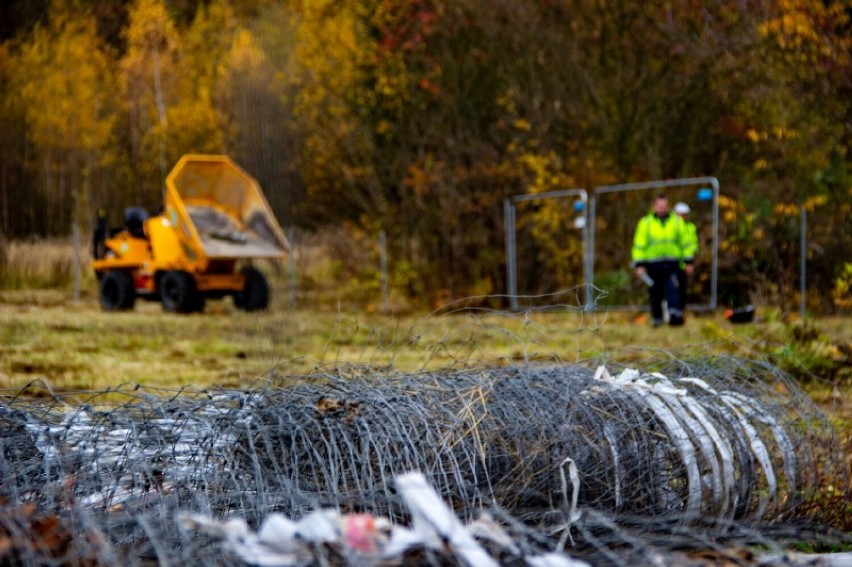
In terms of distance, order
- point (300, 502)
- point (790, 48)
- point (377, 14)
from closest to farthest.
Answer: point (300, 502)
point (790, 48)
point (377, 14)

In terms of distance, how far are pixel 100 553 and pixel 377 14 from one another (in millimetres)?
18002

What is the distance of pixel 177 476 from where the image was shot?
4273 mm

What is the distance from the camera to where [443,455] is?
4.24 meters

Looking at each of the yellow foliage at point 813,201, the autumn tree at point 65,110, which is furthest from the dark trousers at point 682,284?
the autumn tree at point 65,110

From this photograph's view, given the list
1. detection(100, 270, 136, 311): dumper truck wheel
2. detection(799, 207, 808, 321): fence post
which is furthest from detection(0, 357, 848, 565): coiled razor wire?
detection(100, 270, 136, 311): dumper truck wheel

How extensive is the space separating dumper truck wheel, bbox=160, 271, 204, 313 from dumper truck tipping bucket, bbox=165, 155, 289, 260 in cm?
39

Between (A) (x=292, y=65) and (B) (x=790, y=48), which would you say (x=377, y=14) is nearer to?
(A) (x=292, y=65)

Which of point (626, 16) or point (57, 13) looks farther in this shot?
point (57, 13)

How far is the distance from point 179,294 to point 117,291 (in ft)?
4.30

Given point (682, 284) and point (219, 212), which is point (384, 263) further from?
point (682, 284)

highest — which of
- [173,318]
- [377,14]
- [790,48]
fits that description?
[377,14]

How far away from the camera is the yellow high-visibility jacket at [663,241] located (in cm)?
1413

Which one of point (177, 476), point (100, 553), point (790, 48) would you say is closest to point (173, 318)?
point (790, 48)

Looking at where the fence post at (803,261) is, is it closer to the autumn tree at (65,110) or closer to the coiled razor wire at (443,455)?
the coiled razor wire at (443,455)
